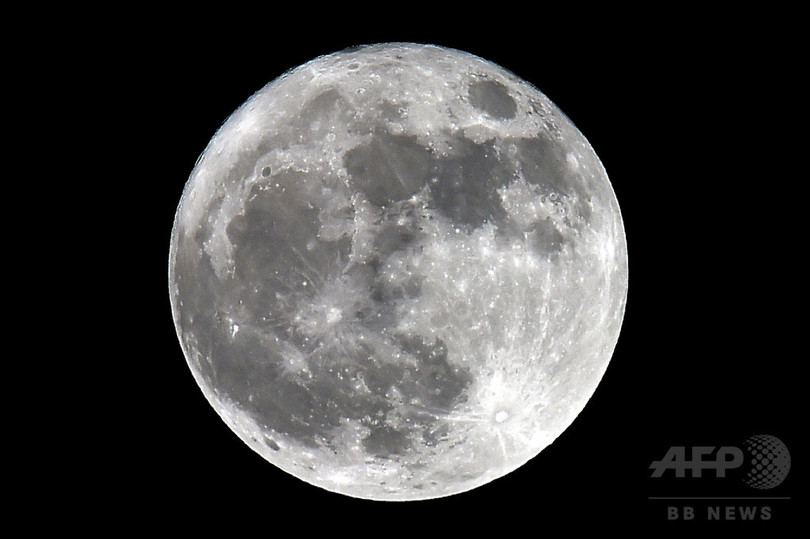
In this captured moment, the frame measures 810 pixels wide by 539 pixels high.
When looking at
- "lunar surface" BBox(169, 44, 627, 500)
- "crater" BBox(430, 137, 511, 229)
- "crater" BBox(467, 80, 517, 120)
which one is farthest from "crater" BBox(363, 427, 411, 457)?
"crater" BBox(467, 80, 517, 120)

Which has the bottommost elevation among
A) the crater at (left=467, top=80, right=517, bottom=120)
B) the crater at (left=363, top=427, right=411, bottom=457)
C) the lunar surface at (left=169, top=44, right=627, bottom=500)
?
the crater at (left=363, top=427, right=411, bottom=457)

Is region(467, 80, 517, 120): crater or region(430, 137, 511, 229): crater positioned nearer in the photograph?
region(430, 137, 511, 229): crater

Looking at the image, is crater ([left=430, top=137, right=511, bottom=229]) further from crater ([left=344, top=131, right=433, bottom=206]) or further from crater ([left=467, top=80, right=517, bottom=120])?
crater ([left=467, top=80, right=517, bottom=120])

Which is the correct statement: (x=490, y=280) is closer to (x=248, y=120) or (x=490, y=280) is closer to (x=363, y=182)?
(x=363, y=182)

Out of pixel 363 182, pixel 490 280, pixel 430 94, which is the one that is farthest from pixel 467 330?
pixel 430 94

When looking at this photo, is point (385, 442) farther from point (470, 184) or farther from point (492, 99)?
point (492, 99)

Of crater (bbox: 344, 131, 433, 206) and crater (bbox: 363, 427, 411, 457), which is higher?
crater (bbox: 344, 131, 433, 206)

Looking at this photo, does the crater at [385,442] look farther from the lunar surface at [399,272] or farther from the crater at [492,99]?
the crater at [492,99]

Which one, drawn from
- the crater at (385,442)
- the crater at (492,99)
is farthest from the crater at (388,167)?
the crater at (385,442)

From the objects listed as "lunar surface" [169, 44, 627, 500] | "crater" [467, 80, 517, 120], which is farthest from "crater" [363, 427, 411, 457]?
"crater" [467, 80, 517, 120]
